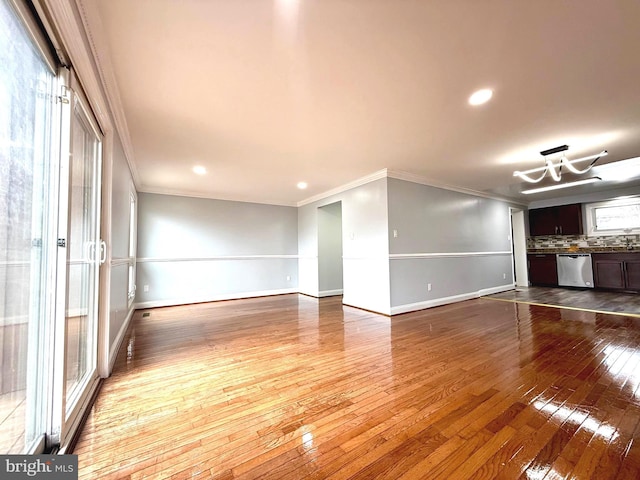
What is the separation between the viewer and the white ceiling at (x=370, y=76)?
139 cm

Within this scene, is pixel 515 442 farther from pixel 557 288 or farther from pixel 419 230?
pixel 557 288

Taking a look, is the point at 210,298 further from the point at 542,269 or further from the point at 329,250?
A: the point at 542,269

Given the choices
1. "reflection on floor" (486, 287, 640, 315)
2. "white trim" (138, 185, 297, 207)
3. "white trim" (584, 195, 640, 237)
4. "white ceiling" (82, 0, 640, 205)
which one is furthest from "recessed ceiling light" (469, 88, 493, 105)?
"white trim" (584, 195, 640, 237)

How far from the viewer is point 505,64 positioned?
1.75m

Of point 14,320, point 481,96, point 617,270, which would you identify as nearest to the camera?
point 14,320

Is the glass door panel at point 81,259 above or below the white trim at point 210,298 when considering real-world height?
above

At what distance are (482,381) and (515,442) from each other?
645 mm

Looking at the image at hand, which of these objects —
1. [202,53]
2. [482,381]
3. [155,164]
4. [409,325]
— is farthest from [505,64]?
[155,164]

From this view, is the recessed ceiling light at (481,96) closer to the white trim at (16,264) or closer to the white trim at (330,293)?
the white trim at (16,264)

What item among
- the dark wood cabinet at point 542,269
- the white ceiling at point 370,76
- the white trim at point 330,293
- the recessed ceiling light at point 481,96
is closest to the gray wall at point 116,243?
the white ceiling at point 370,76

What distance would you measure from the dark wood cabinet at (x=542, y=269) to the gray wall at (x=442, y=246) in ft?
4.24

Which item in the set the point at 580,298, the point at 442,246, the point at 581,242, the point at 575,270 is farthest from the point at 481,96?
the point at 581,242

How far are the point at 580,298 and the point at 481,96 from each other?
519 cm

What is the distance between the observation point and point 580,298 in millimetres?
4918
